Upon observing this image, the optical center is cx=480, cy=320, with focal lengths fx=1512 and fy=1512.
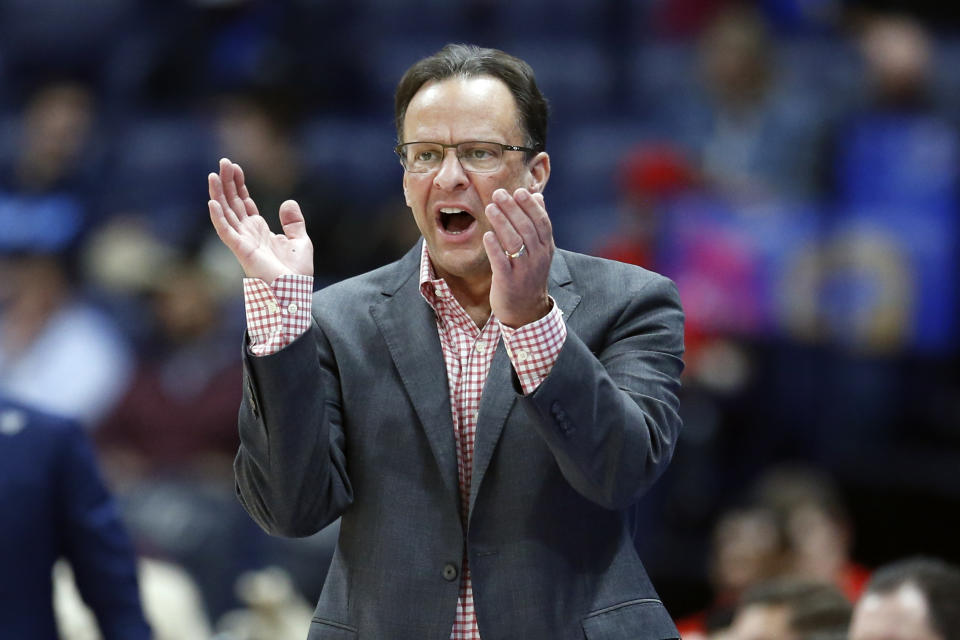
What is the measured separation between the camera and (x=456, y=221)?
2625mm

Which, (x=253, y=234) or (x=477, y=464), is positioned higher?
(x=253, y=234)

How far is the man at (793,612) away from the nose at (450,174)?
2.00 meters

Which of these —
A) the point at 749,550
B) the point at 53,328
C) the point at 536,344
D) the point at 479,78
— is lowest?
the point at 749,550

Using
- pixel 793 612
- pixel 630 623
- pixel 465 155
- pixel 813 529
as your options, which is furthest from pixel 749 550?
pixel 465 155

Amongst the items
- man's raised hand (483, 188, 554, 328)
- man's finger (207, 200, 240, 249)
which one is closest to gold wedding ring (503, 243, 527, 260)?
man's raised hand (483, 188, 554, 328)

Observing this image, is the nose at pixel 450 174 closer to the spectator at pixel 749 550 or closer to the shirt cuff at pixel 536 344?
the shirt cuff at pixel 536 344

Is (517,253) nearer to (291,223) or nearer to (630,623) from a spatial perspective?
(291,223)

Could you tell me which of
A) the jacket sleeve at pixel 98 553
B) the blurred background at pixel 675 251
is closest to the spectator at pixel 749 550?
the blurred background at pixel 675 251

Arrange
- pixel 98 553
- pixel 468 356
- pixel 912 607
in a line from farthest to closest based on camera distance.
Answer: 1. pixel 98 553
2. pixel 912 607
3. pixel 468 356

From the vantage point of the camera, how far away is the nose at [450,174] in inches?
98.7

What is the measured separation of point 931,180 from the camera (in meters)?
6.71

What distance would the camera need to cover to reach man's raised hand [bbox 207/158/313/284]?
2.43 m

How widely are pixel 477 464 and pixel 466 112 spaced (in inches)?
23.0

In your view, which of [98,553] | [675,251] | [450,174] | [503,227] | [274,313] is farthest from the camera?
[675,251]
